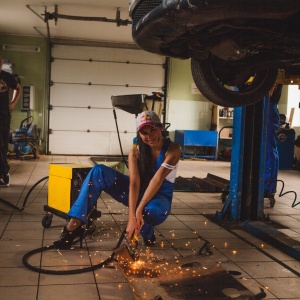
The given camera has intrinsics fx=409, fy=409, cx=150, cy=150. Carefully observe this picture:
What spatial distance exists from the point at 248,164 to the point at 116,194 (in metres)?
1.47

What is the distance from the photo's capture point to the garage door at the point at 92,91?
12.0 m

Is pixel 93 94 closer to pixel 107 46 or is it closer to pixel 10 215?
pixel 107 46

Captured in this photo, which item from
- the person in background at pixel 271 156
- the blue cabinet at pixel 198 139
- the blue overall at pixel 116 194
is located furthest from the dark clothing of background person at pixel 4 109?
the blue cabinet at pixel 198 139

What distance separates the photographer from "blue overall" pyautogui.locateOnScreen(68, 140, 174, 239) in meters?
2.92

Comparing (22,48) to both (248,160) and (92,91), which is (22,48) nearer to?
(92,91)

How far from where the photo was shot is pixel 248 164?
3969 millimetres

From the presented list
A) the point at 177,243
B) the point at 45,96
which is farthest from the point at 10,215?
the point at 45,96

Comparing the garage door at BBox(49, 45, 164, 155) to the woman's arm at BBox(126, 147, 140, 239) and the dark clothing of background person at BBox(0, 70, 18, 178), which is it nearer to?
the dark clothing of background person at BBox(0, 70, 18, 178)

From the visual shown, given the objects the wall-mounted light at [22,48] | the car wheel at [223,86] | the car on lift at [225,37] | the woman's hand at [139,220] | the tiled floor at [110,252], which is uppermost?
the wall-mounted light at [22,48]

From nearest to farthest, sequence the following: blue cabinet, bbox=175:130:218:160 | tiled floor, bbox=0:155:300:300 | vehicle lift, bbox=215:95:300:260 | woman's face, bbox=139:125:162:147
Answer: tiled floor, bbox=0:155:300:300
woman's face, bbox=139:125:162:147
vehicle lift, bbox=215:95:300:260
blue cabinet, bbox=175:130:218:160

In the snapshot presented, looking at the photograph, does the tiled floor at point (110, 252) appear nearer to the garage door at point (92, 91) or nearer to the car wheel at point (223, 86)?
the car wheel at point (223, 86)

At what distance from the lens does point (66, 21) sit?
397 inches

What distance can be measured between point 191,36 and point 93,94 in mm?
Result: 9967

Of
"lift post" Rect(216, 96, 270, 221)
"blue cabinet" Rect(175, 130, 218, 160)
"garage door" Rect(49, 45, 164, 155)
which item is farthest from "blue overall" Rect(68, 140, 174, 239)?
"garage door" Rect(49, 45, 164, 155)
